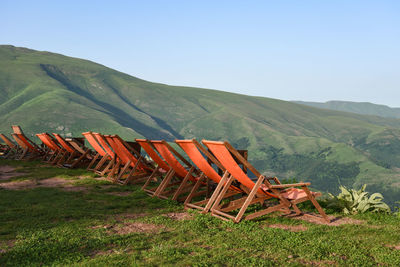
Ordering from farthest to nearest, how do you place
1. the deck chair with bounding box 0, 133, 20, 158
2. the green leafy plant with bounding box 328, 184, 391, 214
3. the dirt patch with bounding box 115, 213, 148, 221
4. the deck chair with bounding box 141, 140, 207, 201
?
the deck chair with bounding box 0, 133, 20, 158 < the deck chair with bounding box 141, 140, 207, 201 < the green leafy plant with bounding box 328, 184, 391, 214 < the dirt patch with bounding box 115, 213, 148, 221

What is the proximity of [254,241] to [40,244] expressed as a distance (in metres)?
2.41

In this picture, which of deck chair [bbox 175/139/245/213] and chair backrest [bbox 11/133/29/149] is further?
chair backrest [bbox 11/133/29/149]

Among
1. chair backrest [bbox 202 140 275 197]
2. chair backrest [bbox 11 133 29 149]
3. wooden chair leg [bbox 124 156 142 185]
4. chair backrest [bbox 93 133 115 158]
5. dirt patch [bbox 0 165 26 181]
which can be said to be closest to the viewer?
chair backrest [bbox 202 140 275 197]

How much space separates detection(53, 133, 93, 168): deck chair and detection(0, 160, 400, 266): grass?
536 cm

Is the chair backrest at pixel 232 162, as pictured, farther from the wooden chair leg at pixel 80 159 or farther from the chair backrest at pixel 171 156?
the wooden chair leg at pixel 80 159

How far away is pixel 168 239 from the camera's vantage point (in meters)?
4.57

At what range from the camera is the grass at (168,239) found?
379 cm

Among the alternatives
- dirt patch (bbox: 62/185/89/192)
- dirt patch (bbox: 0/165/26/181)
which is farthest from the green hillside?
dirt patch (bbox: 62/185/89/192)

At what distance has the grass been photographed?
3795 millimetres

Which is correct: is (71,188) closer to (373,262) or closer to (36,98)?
(373,262)

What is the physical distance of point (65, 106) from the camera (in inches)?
5197

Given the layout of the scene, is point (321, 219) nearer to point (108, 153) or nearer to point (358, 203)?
point (358, 203)

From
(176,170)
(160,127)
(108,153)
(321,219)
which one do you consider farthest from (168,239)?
(160,127)

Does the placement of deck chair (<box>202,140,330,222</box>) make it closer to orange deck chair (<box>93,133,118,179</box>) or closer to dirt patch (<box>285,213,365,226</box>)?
dirt patch (<box>285,213,365,226</box>)
